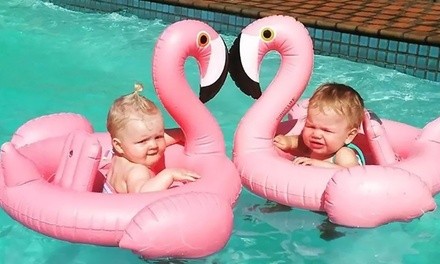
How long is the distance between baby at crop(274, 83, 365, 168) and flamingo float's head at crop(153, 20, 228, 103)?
466 mm

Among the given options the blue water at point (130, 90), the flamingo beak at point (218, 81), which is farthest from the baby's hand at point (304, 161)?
the flamingo beak at point (218, 81)

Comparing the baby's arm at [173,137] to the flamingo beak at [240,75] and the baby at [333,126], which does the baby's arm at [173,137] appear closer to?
the flamingo beak at [240,75]

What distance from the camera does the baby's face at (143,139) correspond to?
3.43 m

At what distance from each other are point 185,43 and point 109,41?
3469mm

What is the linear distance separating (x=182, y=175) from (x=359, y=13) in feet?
11.7

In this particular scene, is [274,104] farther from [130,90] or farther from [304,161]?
[130,90]

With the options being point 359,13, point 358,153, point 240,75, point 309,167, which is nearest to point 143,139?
point 240,75

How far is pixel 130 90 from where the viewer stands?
5.96 metres

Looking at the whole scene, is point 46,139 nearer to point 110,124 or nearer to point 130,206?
point 110,124

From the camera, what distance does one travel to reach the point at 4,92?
5961mm

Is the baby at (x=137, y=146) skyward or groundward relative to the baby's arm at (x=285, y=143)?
skyward

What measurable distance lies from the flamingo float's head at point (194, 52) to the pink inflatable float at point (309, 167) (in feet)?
0.49

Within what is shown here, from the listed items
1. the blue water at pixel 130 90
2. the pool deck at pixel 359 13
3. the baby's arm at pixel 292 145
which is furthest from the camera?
the pool deck at pixel 359 13

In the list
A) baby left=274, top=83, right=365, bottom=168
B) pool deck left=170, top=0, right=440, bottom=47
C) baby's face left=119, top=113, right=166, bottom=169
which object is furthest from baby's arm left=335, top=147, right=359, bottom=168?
pool deck left=170, top=0, right=440, bottom=47
